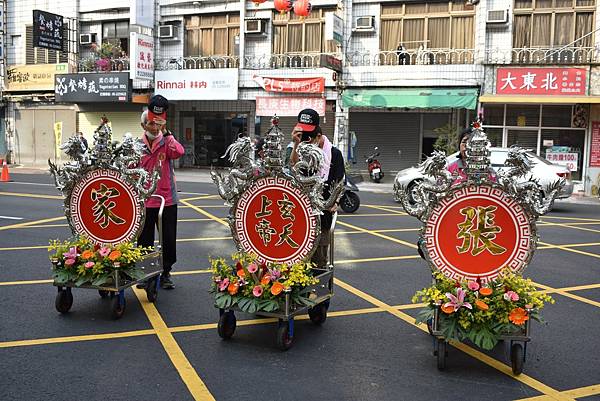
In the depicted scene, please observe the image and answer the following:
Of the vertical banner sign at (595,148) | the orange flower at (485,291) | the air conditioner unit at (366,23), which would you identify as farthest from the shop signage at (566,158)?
the orange flower at (485,291)

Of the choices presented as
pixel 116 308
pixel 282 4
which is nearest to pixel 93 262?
pixel 116 308

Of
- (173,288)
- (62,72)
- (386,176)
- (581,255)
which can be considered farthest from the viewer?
(62,72)

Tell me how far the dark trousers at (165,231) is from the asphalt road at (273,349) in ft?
1.30

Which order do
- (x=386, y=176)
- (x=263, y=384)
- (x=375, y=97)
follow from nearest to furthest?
(x=263, y=384)
(x=375, y=97)
(x=386, y=176)

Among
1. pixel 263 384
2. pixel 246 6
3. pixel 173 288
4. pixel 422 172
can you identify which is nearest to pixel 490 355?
pixel 422 172

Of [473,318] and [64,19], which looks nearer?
[473,318]

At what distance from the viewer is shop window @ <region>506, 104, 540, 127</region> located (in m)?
18.6

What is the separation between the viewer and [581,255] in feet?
28.7

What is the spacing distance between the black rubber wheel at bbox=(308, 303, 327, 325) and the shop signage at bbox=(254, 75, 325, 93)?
52.3 feet

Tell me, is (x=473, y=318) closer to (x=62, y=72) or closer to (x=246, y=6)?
(x=246, y=6)

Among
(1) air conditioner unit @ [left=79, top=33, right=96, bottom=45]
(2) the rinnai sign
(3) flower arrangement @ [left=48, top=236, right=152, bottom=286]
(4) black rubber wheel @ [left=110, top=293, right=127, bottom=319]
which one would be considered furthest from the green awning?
(4) black rubber wheel @ [left=110, top=293, right=127, bottom=319]

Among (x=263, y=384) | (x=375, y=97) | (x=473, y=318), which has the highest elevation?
(x=375, y=97)

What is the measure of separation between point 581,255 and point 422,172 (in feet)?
17.1

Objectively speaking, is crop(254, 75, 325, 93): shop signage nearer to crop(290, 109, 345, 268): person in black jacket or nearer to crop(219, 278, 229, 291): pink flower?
crop(290, 109, 345, 268): person in black jacket
